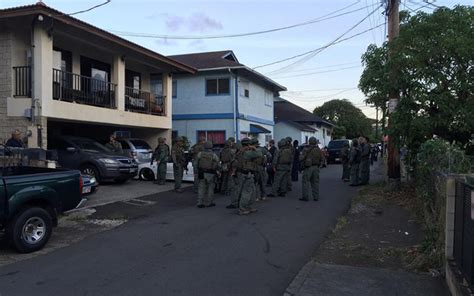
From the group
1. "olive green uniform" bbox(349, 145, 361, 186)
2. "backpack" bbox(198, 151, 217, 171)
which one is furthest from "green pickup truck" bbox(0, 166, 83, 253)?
"olive green uniform" bbox(349, 145, 361, 186)

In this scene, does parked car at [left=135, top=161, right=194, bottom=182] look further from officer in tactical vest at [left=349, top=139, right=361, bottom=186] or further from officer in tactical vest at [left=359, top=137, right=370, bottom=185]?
officer in tactical vest at [left=359, top=137, right=370, bottom=185]

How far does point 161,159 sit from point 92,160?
7.27ft

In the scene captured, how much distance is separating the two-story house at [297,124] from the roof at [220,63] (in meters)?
6.15

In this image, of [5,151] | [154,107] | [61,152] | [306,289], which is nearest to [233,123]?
[154,107]

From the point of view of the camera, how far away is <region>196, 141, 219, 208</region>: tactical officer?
1143cm

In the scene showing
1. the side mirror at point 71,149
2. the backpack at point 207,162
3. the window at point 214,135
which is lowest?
the backpack at point 207,162

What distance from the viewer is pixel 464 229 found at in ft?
16.3

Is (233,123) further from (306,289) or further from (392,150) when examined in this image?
(306,289)

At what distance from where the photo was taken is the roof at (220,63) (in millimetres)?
25641

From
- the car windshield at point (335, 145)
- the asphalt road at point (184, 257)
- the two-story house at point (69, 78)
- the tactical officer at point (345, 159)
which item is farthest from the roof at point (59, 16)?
the car windshield at point (335, 145)

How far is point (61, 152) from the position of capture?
1541 cm

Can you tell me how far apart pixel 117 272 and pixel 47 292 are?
3.19 feet

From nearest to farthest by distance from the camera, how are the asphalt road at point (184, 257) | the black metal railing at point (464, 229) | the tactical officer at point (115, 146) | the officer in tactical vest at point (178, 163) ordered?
the black metal railing at point (464, 229) < the asphalt road at point (184, 257) < the officer in tactical vest at point (178, 163) < the tactical officer at point (115, 146)

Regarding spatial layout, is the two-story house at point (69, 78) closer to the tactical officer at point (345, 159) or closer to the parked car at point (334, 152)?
the tactical officer at point (345, 159)
